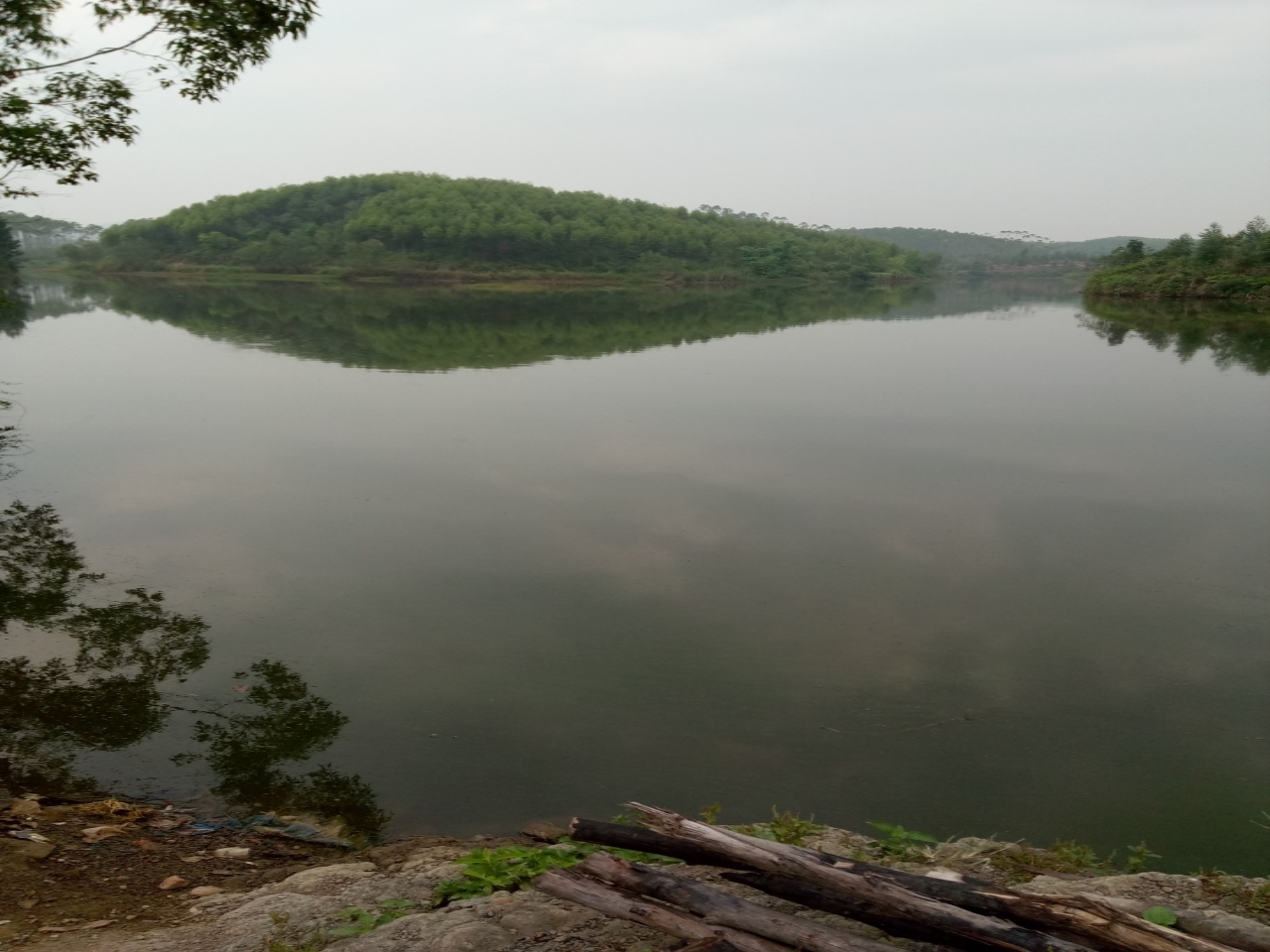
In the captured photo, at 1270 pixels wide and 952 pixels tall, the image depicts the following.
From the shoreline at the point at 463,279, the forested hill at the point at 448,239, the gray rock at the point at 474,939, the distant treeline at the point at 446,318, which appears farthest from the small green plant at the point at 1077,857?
the forested hill at the point at 448,239

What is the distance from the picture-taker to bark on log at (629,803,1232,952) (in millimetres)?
2064

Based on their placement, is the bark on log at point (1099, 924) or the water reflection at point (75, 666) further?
the water reflection at point (75, 666)

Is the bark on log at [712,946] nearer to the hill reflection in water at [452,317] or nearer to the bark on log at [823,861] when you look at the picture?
the bark on log at [823,861]

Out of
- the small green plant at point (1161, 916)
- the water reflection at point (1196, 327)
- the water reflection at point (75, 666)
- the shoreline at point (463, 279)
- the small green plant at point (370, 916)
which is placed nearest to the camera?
the small green plant at point (1161, 916)

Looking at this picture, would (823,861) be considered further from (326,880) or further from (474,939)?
(326,880)

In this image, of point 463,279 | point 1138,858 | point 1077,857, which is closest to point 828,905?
point 1077,857

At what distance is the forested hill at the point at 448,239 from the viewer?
58.9 metres

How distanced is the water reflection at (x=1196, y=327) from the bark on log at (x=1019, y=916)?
18.1 meters

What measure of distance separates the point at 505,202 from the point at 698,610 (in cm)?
6911

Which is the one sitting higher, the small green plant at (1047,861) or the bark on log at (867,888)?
the bark on log at (867,888)

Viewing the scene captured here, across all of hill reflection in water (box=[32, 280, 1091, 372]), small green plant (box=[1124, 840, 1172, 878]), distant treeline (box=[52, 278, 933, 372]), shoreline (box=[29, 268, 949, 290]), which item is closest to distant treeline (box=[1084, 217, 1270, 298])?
hill reflection in water (box=[32, 280, 1091, 372])

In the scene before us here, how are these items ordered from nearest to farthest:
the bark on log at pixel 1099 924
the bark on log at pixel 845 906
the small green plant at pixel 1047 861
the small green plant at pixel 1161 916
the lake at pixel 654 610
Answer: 1. the bark on log at pixel 1099 924
2. the bark on log at pixel 845 906
3. the small green plant at pixel 1161 916
4. the small green plant at pixel 1047 861
5. the lake at pixel 654 610

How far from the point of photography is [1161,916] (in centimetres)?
243

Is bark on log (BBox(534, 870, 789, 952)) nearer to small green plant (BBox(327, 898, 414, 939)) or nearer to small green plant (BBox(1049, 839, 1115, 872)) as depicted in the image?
small green plant (BBox(327, 898, 414, 939))
